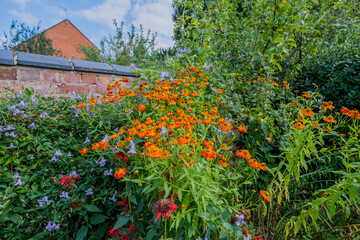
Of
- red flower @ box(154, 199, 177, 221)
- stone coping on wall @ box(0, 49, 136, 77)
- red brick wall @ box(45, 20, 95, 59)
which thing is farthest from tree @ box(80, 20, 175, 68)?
red brick wall @ box(45, 20, 95, 59)

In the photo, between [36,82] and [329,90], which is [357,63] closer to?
[329,90]

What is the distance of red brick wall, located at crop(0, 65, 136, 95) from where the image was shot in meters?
2.04

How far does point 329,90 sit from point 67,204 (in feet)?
11.7

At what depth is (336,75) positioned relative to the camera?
2.88 metres

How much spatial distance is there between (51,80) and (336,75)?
3930mm

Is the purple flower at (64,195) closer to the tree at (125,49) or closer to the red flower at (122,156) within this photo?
the red flower at (122,156)

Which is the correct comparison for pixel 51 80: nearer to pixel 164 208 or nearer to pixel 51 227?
pixel 51 227

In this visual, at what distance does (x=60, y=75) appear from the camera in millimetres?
2320

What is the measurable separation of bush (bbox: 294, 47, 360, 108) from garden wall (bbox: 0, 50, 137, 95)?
2840mm

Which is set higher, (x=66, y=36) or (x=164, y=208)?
(x=66, y=36)

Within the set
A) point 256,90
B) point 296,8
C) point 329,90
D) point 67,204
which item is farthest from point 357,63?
point 67,204

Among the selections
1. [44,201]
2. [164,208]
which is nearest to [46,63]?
[44,201]

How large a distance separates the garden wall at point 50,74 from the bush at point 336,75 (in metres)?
2.84

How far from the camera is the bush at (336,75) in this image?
2693mm
